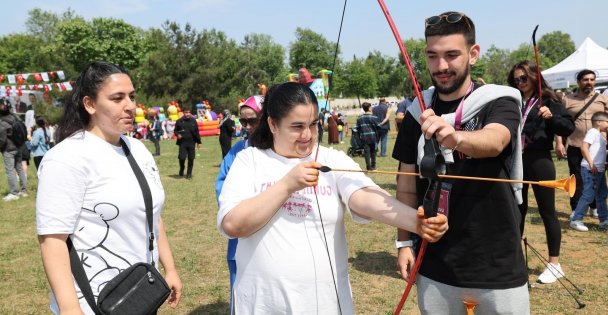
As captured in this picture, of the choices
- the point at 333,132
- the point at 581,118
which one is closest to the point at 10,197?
the point at 581,118

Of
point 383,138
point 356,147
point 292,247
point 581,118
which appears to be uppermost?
point 581,118

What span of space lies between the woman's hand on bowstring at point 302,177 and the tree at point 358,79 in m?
A: 53.3

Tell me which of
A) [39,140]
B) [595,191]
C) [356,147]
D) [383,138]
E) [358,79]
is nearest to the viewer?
[595,191]

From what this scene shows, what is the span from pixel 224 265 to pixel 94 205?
383 centimetres

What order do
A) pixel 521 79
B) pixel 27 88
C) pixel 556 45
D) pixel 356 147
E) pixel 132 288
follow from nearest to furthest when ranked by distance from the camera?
pixel 132 288
pixel 521 79
pixel 356 147
pixel 27 88
pixel 556 45

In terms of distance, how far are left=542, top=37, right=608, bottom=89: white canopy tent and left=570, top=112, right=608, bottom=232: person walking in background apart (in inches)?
411

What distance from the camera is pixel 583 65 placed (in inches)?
623

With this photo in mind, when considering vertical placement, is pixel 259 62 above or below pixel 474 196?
above

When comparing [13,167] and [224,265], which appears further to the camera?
[13,167]

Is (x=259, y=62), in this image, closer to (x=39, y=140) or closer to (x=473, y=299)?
(x=39, y=140)

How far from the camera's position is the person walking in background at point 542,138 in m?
4.31

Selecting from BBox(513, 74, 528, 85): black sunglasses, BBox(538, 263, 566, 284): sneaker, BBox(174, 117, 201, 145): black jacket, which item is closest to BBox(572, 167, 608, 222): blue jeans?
BBox(538, 263, 566, 284): sneaker

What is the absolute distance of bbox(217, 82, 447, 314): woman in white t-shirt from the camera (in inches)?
74.2

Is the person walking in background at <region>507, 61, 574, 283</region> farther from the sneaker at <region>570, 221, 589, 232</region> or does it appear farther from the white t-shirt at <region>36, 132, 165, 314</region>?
the white t-shirt at <region>36, 132, 165, 314</region>
